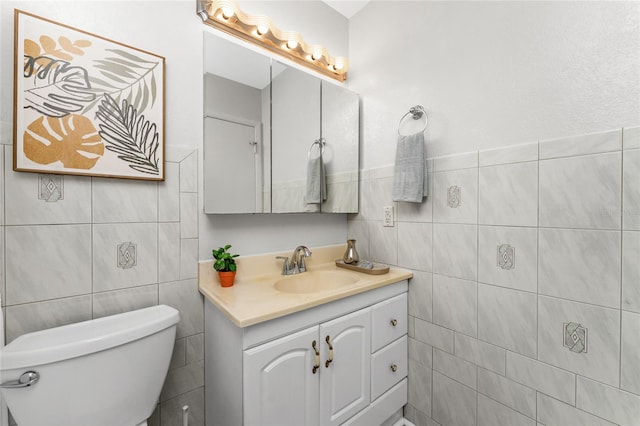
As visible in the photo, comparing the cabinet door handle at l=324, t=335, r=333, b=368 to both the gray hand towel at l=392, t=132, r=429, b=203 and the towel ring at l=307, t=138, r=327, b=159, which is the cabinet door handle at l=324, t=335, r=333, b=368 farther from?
the towel ring at l=307, t=138, r=327, b=159

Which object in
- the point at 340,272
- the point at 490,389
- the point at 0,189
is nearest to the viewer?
the point at 0,189

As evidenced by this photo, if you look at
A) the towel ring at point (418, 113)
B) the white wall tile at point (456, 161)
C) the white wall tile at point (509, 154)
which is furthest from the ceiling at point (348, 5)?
the white wall tile at point (509, 154)

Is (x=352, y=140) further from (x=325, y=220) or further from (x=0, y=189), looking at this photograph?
(x=0, y=189)

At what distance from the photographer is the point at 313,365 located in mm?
1088

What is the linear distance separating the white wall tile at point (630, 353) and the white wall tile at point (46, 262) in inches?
74.4

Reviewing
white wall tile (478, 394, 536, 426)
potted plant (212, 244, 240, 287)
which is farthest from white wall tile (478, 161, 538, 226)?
potted plant (212, 244, 240, 287)

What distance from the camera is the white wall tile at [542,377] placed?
1008 mm

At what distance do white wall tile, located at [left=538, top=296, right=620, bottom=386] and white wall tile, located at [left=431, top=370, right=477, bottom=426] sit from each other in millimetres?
409

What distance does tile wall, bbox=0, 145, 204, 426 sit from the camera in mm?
910

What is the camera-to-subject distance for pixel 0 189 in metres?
0.87

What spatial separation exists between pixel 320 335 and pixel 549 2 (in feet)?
5.18

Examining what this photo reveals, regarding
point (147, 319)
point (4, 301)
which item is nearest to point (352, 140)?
point (147, 319)

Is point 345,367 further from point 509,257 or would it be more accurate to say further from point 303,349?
point 509,257

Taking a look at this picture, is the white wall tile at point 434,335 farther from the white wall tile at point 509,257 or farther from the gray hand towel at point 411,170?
the gray hand towel at point 411,170
